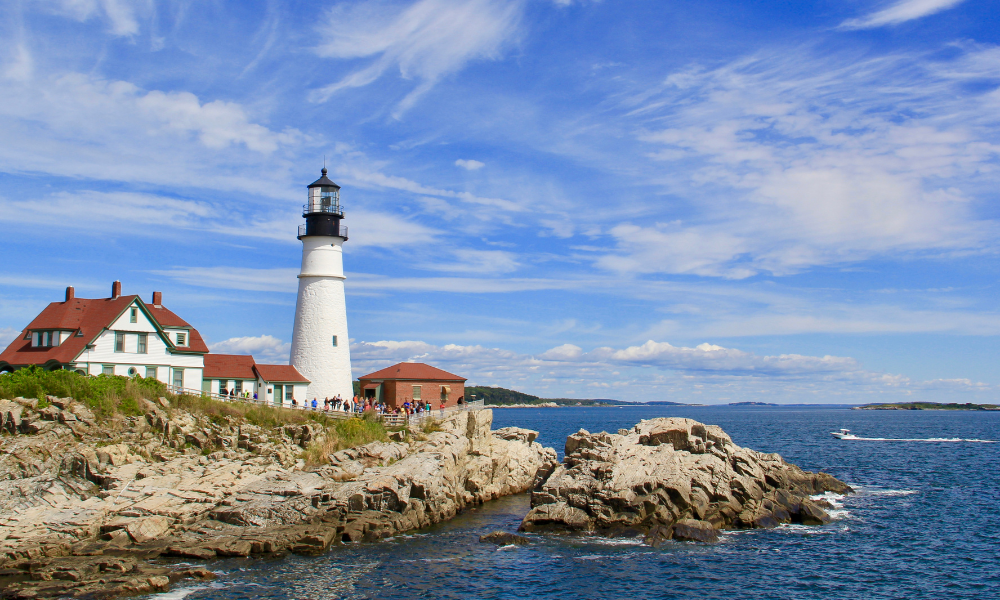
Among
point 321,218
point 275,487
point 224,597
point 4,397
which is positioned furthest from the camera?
point 321,218

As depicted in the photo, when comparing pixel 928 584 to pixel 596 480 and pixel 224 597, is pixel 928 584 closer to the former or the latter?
pixel 596 480

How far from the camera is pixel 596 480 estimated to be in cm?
3134

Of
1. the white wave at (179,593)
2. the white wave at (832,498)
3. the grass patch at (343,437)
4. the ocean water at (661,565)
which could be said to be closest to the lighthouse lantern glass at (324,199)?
the grass patch at (343,437)

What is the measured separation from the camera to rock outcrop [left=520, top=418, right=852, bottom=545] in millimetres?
29328

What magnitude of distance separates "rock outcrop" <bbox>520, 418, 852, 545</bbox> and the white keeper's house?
1822 cm

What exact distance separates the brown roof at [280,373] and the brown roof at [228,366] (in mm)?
632

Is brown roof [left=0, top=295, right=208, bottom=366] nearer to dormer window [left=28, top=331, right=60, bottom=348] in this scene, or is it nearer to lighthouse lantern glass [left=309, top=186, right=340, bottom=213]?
dormer window [left=28, top=331, right=60, bottom=348]

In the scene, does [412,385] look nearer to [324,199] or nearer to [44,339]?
[324,199]

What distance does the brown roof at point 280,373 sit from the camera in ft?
136

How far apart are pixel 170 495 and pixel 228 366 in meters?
16.5

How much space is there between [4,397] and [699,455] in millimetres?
30808

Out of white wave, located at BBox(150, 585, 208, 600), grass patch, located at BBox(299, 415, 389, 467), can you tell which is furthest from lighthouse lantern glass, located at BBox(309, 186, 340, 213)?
white wave, located at BBox(150, 585, 208, 600)

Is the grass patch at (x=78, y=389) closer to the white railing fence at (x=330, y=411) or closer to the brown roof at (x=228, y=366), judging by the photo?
the white railing fence at (x=330, y=411)

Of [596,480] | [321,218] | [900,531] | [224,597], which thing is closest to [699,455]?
[596,480]
